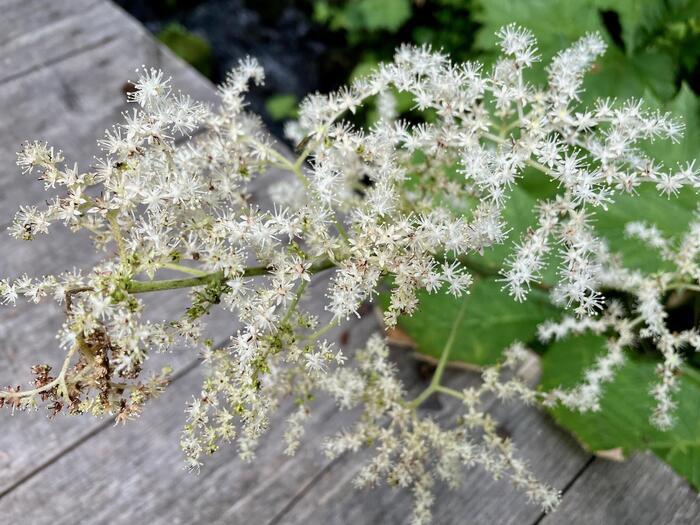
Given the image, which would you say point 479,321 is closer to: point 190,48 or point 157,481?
point 157,481

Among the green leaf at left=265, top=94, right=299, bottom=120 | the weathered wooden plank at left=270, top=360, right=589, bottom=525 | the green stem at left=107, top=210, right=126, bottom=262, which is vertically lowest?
the weathered wooden plank at left=270, top=360, right=589, bottom=525

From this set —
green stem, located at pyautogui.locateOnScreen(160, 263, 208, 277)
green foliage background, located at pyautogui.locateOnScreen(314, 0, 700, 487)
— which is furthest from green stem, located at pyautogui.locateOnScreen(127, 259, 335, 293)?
green foliage background, located at pyautogui.locateOnScreen(314, 0, 700, 487)

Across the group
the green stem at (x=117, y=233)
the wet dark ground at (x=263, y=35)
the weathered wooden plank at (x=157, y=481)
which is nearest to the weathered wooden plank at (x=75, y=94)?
the weathered wooden plank at (x=157, y=481)

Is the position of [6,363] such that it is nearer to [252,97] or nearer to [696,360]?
[696,360]

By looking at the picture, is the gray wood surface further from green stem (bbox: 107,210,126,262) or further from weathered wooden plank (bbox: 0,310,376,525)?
green stem (bbox: 107,210,126,262)

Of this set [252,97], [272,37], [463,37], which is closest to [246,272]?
[463,37]
